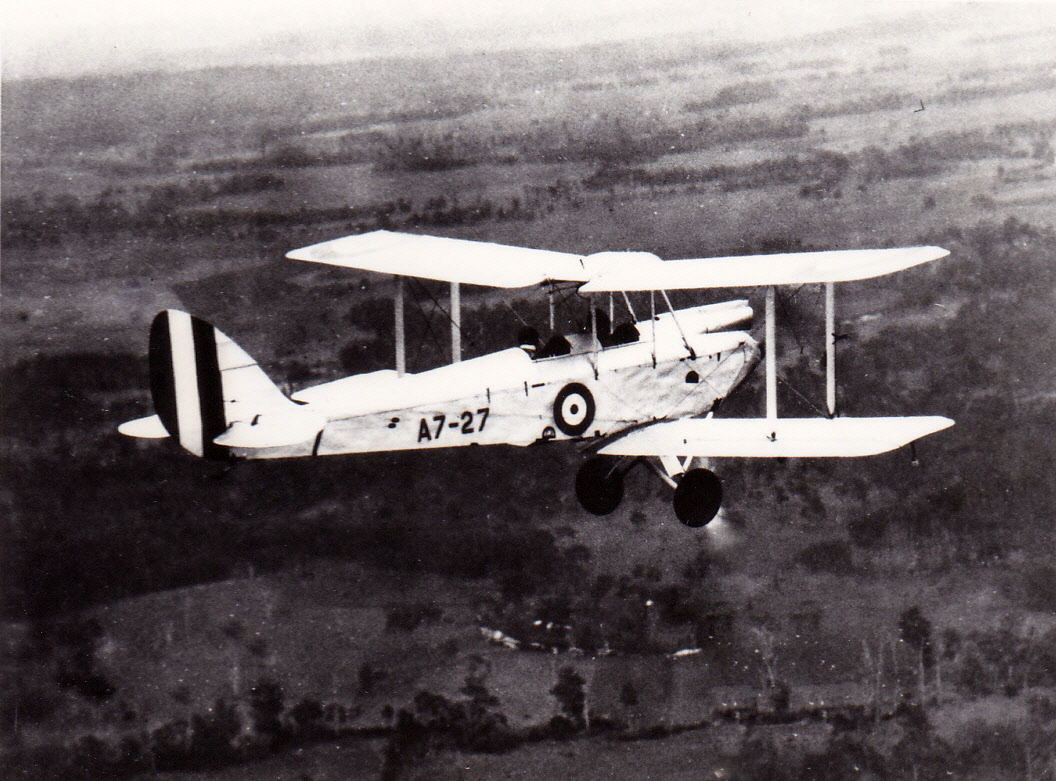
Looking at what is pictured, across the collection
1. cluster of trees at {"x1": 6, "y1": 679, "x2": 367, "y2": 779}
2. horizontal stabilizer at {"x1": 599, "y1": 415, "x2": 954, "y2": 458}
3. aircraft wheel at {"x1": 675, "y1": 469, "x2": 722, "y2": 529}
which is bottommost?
cluster of trees at {"x1": 6, "y1": 679, "x2": 367, "y2": 779}

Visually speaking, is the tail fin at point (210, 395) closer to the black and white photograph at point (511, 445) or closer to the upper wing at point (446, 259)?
the upper wing at point (446, 259)

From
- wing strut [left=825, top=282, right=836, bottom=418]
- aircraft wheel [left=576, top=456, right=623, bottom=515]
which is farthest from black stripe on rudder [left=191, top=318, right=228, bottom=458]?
wing strut [left=825, top=282, right=836, bottom=418]

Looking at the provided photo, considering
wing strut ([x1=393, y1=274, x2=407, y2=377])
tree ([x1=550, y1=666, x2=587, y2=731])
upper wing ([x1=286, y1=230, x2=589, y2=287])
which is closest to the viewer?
upper wing ([x1=286, y1=230, x2=589, y2=287])

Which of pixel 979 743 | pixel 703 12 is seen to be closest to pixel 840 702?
pixel 979 743

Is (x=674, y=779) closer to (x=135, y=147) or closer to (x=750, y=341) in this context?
(x=750, y=341)

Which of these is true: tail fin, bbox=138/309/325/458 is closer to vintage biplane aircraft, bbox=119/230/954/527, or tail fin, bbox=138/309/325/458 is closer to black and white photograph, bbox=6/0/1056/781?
vintage biplane aircraft, bbox=119/230/954/527

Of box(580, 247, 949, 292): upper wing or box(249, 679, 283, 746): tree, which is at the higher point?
box(580, 247, 949, 292): upper wing

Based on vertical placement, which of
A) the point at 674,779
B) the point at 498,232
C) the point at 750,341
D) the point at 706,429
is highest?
the point at 498,232

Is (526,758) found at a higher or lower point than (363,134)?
lower
